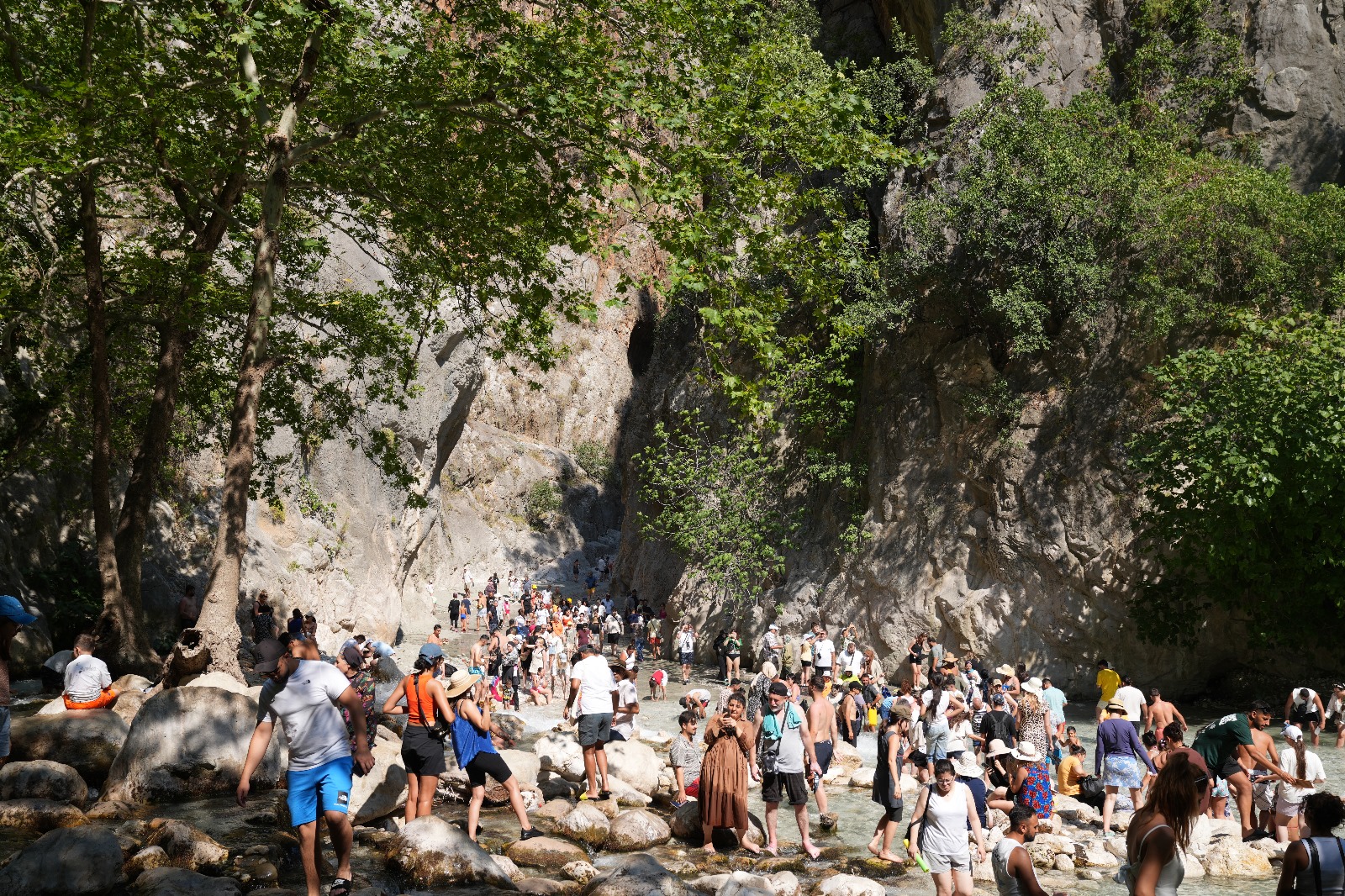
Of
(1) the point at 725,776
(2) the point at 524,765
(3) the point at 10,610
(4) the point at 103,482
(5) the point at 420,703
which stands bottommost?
(2) the point at 524,765

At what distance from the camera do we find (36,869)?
615cm

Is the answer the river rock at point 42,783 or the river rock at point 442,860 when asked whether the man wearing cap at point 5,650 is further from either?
the river rock at point 442,860

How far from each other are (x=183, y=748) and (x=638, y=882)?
4.61 metres

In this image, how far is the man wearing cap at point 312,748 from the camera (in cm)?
615

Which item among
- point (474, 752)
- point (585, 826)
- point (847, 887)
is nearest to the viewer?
point (847, 887)

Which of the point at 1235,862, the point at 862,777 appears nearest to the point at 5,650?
the point at 862,777

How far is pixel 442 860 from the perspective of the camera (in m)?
7.38

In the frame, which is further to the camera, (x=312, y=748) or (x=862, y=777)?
(x=862, y=777)

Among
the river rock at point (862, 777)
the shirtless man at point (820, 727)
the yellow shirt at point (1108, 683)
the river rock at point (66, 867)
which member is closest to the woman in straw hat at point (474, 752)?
the river rock at point (66, 867)

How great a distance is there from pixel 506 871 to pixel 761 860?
256cm

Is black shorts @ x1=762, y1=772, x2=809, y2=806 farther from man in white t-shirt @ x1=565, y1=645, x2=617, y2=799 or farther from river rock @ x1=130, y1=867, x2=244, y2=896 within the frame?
river rock @ x1=130, y1=867, x2=244, y2=896

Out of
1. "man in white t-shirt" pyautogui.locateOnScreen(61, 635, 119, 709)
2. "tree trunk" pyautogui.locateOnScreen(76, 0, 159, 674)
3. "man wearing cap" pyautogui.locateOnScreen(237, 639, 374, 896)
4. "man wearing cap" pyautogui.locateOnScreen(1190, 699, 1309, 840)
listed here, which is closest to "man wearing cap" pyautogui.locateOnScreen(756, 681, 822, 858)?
"man wearing cap" pyautogui.locateOnScreen(1190, 699, 1309, 840)

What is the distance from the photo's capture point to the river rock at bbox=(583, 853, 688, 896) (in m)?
7.07

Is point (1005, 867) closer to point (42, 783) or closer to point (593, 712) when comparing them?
point (593, 712)
